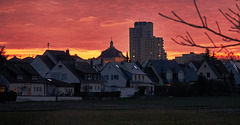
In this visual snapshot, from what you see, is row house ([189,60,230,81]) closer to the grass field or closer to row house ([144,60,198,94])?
row house ([144,60,198,94])

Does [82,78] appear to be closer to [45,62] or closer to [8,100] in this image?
[45,62]

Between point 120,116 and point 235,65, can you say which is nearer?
point 120,116

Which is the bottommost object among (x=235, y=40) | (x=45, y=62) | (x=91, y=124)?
(x=91, y=124)

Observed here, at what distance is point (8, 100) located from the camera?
184 feet

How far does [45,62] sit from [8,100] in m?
48.8

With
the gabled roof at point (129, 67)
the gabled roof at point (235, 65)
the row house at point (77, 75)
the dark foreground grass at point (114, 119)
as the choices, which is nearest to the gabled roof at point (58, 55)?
the row house at point (77, 75)

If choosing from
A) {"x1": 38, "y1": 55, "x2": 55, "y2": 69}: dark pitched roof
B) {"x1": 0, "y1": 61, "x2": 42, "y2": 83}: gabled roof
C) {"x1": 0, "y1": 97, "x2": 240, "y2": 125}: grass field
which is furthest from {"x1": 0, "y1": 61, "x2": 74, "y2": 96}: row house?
{"x1": 0, "y1": 97, "x2": 240, "y2": 125}: grass field

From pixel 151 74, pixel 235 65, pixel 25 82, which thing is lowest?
pixel 25 82

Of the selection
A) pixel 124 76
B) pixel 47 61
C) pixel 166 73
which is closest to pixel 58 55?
pixel 47 61

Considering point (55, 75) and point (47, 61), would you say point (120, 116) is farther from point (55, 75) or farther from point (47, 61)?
point (47, 61)

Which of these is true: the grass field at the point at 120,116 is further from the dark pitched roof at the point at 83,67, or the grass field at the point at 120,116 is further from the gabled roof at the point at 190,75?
the gabled roof at the point at 190,75

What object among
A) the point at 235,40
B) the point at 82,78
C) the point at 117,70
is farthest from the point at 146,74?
the point at 235,40

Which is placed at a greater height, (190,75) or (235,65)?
(235,65)

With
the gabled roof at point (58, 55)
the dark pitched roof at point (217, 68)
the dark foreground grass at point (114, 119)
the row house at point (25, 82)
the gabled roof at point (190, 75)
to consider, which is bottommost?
the dark foreground grass at point (114, 119)
